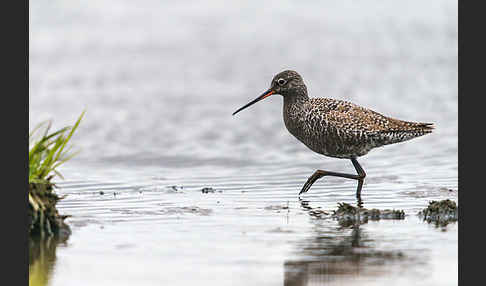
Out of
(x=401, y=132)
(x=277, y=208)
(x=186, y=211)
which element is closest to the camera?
(x=186, y=211)

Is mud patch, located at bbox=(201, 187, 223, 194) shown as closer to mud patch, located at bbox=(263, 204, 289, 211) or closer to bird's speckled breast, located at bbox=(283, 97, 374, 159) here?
bird's speckled breast, located at bbox=(283, 97, 374, 159)

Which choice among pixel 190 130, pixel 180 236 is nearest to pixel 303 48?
pixel 190 130

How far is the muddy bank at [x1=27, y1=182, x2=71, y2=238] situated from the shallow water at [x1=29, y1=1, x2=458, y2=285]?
1.04 ft

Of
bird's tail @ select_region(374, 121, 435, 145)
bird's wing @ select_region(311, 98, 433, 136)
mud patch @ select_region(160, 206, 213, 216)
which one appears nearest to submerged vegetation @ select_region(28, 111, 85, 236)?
mud patch @ select_region(160, 206, 213, 216)

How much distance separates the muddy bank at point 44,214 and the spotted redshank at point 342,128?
15.0 feet

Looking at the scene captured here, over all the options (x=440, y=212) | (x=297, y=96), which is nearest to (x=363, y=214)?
(x=440, y=212)

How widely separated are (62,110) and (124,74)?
3529 mm

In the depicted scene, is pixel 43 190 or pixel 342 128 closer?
pixel 43 190

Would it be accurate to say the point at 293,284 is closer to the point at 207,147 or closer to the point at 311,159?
the point at 311,159

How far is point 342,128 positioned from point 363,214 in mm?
2986

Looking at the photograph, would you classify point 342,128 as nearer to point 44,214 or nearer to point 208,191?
point 208,191

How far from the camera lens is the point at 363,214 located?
11148 mm

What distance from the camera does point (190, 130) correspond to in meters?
20.4

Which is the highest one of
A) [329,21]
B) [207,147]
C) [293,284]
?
[329,21]
